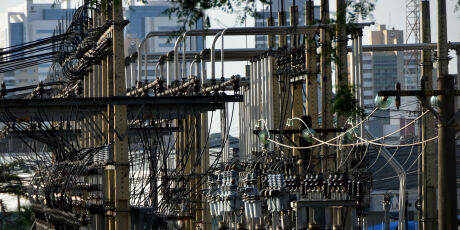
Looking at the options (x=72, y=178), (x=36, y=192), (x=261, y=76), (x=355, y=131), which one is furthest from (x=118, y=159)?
(x=36, y=192)

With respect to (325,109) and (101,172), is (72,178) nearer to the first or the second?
(101,172)

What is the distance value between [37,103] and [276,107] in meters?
10.8

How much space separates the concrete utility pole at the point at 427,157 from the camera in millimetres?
34469

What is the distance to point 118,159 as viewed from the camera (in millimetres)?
28922

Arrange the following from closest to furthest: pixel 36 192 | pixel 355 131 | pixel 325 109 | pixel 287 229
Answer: pixel 287 229 → pixel 355 131 → pixel 325 109 → pixel 36 192

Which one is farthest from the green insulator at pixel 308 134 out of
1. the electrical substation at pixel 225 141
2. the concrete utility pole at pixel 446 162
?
the concrete utility pole at pixel 446 162

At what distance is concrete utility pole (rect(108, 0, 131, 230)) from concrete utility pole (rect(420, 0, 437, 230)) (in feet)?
31.4

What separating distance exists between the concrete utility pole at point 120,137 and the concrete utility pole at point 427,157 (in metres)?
9.57

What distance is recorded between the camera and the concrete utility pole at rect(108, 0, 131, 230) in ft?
93.1

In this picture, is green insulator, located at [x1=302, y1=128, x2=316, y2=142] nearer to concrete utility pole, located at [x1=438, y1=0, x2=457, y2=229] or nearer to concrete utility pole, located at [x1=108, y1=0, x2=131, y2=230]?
concrete utility pole, located at [x1=108, y1=0, x2=131, y2=230]

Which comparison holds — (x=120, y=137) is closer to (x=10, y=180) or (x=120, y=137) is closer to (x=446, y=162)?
(x=446, y=162)

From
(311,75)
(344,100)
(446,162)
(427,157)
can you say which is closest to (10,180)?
(311,75)

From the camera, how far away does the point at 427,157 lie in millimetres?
35469

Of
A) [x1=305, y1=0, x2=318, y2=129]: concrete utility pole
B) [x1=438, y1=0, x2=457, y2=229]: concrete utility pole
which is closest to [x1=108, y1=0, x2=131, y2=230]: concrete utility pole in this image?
[x1=305, y1=0, x2=318, y2=129]: concrete utility pole
